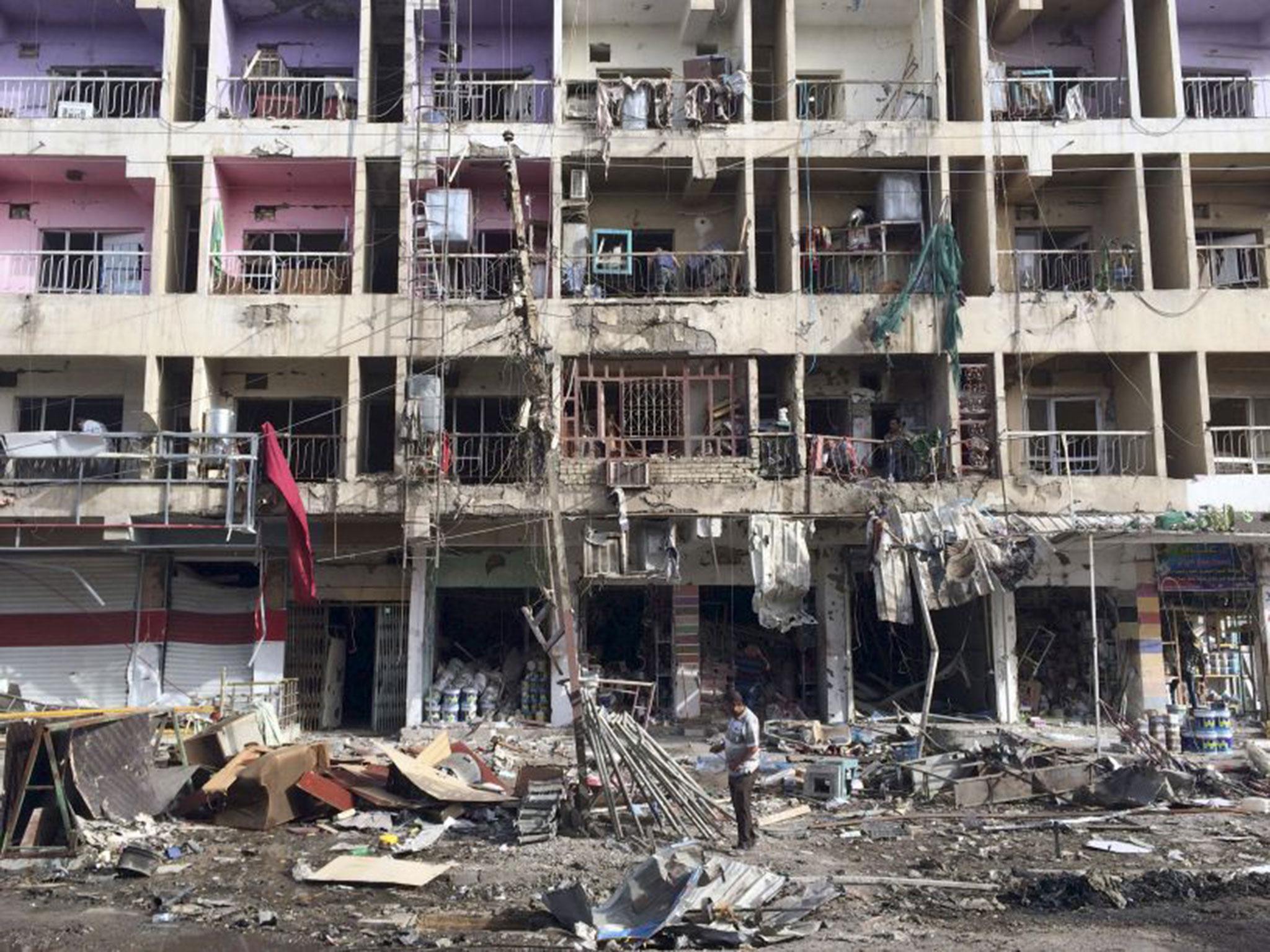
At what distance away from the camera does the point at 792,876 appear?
28.7ft

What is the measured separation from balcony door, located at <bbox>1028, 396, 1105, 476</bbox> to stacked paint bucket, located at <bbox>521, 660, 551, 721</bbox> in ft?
32.8

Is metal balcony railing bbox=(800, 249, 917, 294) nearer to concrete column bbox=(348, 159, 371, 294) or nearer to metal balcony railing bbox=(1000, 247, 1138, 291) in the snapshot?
metal balcony railing bbox=(1000, 247, 1138, 291)

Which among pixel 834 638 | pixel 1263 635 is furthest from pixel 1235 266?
pixel 834 638

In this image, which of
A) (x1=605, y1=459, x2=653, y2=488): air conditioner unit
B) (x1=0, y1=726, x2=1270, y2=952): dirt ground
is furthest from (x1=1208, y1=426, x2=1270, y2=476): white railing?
(x1=605, y1=459, x2=653, y2=488): air conditioner unit

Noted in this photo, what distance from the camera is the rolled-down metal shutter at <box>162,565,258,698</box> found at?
18656 mm

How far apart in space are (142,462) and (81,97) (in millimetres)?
8239

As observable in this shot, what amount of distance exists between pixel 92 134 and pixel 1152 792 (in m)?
20.2

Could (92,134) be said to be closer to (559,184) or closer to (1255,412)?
(559,184)

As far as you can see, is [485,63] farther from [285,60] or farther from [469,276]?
[469,276]

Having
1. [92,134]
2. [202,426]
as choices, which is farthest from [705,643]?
[92,134]

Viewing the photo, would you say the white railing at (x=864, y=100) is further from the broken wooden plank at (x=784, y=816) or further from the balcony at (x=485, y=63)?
the broken wooden plank at (x=784, y=816)

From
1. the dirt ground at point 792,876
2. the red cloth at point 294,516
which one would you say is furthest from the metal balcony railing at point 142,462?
the dirt ground at point 792,876

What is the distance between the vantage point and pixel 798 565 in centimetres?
1706

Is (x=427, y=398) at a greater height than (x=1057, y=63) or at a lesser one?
lesser
